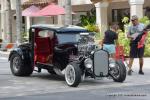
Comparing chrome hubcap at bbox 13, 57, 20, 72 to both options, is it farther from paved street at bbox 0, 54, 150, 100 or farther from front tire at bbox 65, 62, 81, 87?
front tire at bbox 65, 62, 81, 87

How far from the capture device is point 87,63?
43.9 feet

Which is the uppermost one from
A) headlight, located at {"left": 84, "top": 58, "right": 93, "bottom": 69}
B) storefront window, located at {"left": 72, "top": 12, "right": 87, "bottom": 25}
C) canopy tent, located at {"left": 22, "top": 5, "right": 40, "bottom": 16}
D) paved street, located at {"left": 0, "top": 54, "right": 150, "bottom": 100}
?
canopy tent, located at {"left": 22, "top": 5, "right": 40, "bottom": 16}

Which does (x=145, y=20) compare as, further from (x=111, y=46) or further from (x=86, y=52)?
(x=86, y=52)

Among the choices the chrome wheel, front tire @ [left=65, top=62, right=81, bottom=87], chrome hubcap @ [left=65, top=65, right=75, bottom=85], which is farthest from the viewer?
the chrome wheel


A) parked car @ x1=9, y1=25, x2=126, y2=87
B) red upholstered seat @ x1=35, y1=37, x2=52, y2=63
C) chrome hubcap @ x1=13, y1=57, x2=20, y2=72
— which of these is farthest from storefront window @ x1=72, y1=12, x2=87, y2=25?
red upholstered seat @ x1=35, y1=37, x2=52, y2=63

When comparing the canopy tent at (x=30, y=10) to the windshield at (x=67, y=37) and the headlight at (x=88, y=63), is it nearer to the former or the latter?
the windshield at (x=67, y=37)

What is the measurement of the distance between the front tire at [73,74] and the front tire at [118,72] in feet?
4.03

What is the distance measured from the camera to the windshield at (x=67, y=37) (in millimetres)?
14336

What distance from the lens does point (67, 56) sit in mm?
14023

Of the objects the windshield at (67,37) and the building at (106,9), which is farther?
the building at (106,9)

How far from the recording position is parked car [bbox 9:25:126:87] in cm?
1338

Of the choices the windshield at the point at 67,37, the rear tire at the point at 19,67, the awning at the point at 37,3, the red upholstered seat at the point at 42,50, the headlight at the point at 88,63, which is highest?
the awning at the point at 37,3

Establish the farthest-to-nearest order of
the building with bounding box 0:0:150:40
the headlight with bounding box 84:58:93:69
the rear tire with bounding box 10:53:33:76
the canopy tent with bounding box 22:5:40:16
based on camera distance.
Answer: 1. the canopy tent with bounding box 22:5:40:16
2. the building with bounding box 0:0:150:40
3. the rear tire with bounding box 10:53:33:76
4. the headlight with bounding box 84:58:93:69

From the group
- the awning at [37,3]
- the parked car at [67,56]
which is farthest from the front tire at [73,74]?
the awning at [37,3]
